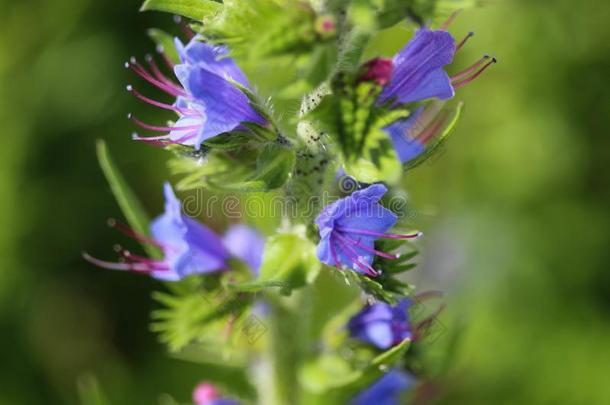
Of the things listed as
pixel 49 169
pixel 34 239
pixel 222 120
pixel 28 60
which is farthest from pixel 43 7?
pixel 222 120

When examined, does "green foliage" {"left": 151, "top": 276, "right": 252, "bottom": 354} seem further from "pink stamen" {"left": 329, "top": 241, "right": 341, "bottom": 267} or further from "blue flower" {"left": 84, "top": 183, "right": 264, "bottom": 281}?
"pink stamen" {"left": 329, "top": 241, "right": 341, "bottom": 267}

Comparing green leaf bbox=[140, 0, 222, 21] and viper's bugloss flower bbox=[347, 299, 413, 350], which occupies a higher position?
green leaf bbox=[140, 0, 222, 21]

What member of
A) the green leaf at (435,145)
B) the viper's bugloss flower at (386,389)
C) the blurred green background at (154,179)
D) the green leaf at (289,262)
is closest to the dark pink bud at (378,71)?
the green leaf at (435,145)

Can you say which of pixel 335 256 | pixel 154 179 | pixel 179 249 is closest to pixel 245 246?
pixel 179 249

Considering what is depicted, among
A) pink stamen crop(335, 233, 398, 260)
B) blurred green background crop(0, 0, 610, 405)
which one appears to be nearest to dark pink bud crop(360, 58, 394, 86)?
pink stamen crop(335, 233, 398, 260)

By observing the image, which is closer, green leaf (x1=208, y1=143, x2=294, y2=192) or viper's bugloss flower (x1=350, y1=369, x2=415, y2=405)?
green leaf (x1=208, y1=143, x2=294, y2=192)

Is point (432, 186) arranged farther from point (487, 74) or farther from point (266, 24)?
point (266, 24)

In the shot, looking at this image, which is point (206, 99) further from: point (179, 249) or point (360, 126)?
point (179, 249)
